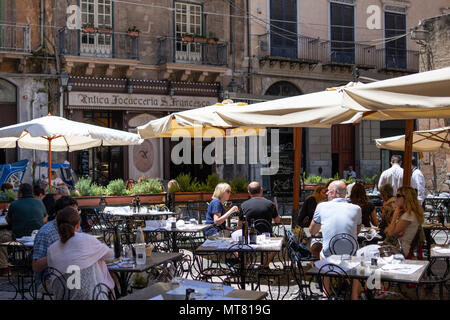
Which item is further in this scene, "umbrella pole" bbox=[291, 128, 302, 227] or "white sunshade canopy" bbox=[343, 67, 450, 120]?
"umbrella pole" bbox=[291, 128, 302, 227]

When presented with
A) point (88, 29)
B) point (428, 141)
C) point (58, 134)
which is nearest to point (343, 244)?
point (58, 134)

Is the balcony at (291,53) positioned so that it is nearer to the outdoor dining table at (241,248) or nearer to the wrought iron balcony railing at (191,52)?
the wrought iron balcony railing at (191,52)

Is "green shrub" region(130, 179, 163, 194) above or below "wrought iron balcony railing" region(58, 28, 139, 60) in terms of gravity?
below

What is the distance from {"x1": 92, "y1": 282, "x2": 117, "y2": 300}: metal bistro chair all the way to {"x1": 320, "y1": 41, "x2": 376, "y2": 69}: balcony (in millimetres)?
20174

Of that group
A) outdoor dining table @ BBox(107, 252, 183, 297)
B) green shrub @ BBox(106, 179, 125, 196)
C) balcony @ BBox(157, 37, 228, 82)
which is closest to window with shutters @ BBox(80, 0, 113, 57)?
balcony @ BBox(157, 37, 228, 82)

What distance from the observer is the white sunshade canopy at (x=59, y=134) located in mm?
10469

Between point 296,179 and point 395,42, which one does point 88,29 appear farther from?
point 395,42

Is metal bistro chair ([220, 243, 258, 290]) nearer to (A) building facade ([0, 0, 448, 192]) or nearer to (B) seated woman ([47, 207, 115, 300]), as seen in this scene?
(B) seated woman ([47, 207, 115, 300])

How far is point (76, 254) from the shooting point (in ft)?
17.0

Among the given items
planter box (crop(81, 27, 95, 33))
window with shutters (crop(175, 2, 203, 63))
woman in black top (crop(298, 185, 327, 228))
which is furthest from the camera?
window with shutters (crop(175, 2, 203, 63))

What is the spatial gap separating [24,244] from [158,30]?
14786 millimetres

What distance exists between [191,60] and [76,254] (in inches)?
659

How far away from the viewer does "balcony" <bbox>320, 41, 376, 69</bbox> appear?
24.4m
